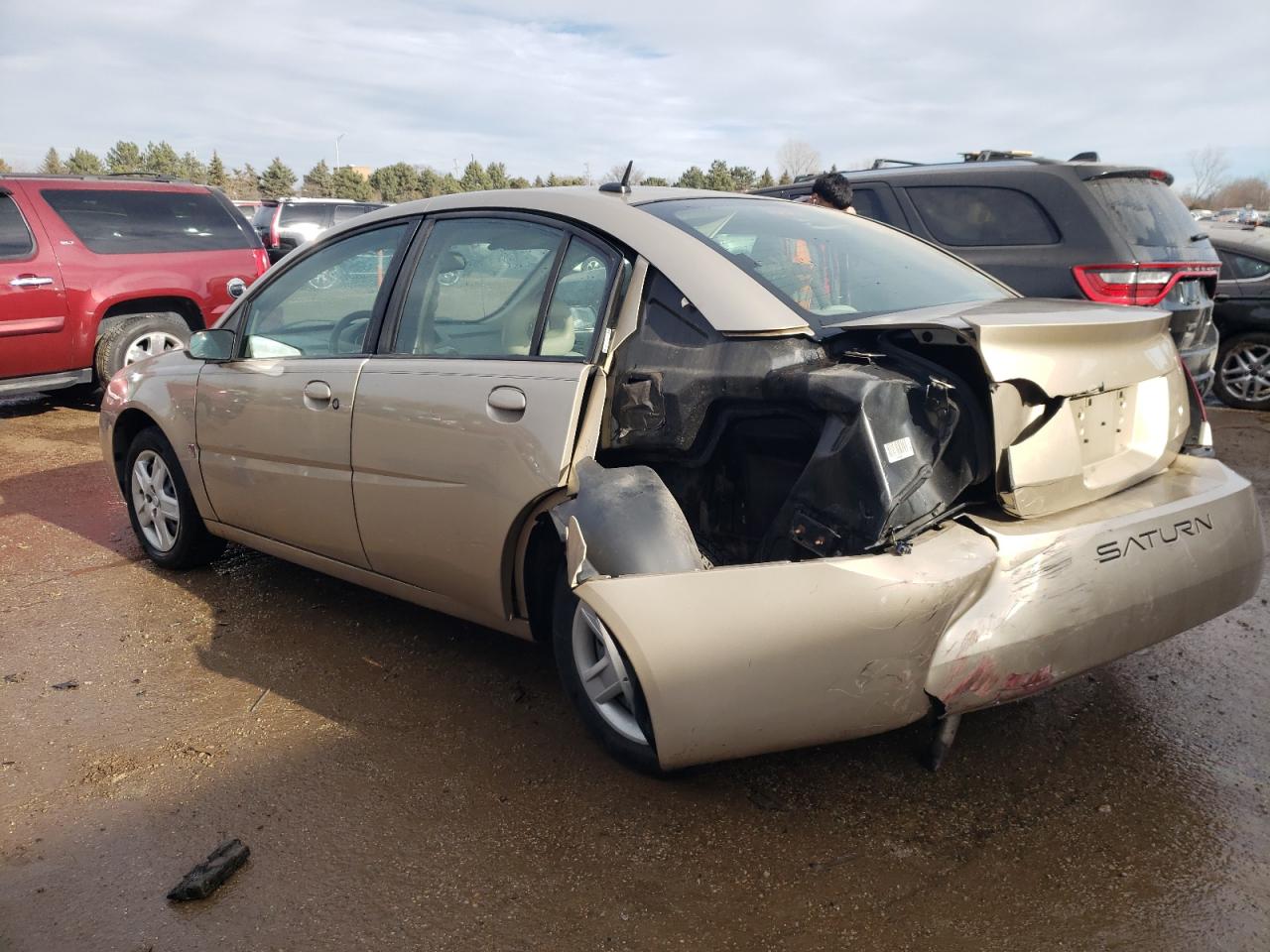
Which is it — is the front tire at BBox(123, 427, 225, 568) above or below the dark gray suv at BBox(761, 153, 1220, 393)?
below

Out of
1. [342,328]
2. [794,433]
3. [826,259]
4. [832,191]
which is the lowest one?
[794,433]

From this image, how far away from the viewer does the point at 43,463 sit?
272 inches

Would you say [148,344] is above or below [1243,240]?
below

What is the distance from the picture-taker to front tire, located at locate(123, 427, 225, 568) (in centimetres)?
445

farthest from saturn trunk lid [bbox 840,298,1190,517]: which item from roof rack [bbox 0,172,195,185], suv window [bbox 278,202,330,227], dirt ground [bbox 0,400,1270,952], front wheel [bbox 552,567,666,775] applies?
suv window [bbox 278,202,330,227]

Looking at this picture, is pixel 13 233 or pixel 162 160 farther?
pixel 162 160

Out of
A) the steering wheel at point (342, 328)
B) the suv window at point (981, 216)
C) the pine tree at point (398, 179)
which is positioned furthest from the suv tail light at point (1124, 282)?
the pine tree at point (398, 179)

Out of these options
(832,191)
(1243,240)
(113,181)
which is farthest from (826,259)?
(113,181)

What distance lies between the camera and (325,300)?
3.88 meters

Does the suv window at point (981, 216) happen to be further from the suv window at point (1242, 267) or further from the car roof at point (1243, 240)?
the suv window at point (1242, 267)

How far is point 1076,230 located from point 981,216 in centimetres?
58

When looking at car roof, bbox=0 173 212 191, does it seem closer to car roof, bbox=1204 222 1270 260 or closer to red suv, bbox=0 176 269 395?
red suv, bbox=0 176 269 395

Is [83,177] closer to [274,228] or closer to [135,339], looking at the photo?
[135,339]

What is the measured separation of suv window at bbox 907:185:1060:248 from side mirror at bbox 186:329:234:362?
14.1 feet
